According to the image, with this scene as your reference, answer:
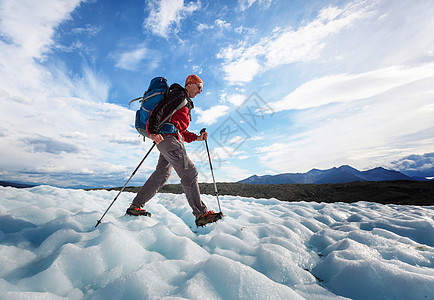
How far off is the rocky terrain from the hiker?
7.05 metres

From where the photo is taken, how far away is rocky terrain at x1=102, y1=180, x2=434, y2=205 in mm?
8109

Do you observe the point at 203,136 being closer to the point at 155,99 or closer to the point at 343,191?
the point at 155,99

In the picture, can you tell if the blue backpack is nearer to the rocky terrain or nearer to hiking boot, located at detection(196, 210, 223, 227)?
hiking boot, located at detection(196, 210, 223, 227)

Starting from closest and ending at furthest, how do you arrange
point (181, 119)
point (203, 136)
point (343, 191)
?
Answer: point (181, 119) < point (203, 136) < point (343, 191)

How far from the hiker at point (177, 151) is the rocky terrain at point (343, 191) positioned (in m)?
7.05

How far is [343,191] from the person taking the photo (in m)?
9.93

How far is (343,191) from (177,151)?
32.9ft

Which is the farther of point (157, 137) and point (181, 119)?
point (181, 119)

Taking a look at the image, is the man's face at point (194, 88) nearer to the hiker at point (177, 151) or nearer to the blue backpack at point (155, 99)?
the hiker at point (177, 151)

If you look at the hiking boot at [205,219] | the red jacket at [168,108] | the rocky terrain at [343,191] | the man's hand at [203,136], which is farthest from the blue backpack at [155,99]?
the rocky terrain at [343,191]

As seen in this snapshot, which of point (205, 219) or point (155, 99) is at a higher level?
point (155, 99)

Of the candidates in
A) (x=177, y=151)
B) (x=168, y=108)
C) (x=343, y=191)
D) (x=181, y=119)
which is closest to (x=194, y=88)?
(x=181, y=119)

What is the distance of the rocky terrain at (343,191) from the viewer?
8109 mm

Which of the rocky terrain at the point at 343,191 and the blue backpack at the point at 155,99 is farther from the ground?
the blue backpack at the point at 155,99
